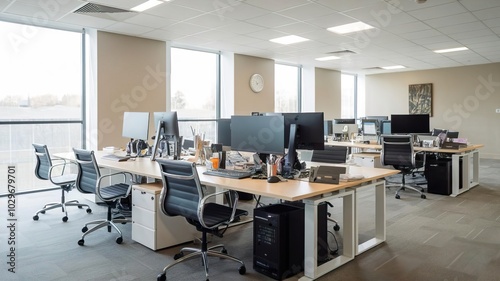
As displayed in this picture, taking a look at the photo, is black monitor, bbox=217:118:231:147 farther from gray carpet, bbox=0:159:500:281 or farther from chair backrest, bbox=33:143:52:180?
chair backrest, bbox=33:143:52:180

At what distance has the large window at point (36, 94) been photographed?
5.43 metres

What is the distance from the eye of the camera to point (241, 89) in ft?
27.5

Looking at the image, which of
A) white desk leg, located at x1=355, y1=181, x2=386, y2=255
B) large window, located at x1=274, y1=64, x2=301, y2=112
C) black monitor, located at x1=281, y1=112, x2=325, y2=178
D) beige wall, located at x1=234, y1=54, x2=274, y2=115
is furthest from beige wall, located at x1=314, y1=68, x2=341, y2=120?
black monitor, located at x1=281, y1=112, x2=325, y2=178

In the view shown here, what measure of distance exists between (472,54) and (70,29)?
8.59 m

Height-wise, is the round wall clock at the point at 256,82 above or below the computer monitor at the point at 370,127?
above

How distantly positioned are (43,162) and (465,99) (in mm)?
10930

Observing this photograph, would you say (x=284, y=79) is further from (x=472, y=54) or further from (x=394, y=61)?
(x=472, y=54)

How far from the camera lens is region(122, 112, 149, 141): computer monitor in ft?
14.4

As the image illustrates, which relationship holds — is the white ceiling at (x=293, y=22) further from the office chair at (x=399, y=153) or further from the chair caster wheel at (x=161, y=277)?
the chair caster wheel at (x=161, y=277)

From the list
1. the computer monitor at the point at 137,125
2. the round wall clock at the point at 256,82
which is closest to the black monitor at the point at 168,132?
the computer monitor at the point at 137,125

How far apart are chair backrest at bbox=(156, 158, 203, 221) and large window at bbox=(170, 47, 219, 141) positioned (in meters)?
4.48

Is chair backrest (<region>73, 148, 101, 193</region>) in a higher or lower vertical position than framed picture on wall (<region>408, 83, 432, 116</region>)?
lower

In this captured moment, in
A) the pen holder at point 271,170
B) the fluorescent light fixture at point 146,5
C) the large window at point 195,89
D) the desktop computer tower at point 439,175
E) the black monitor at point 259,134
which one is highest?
the fluorescent light fixture at point 146,5

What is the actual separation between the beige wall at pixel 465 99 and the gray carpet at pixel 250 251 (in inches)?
262
